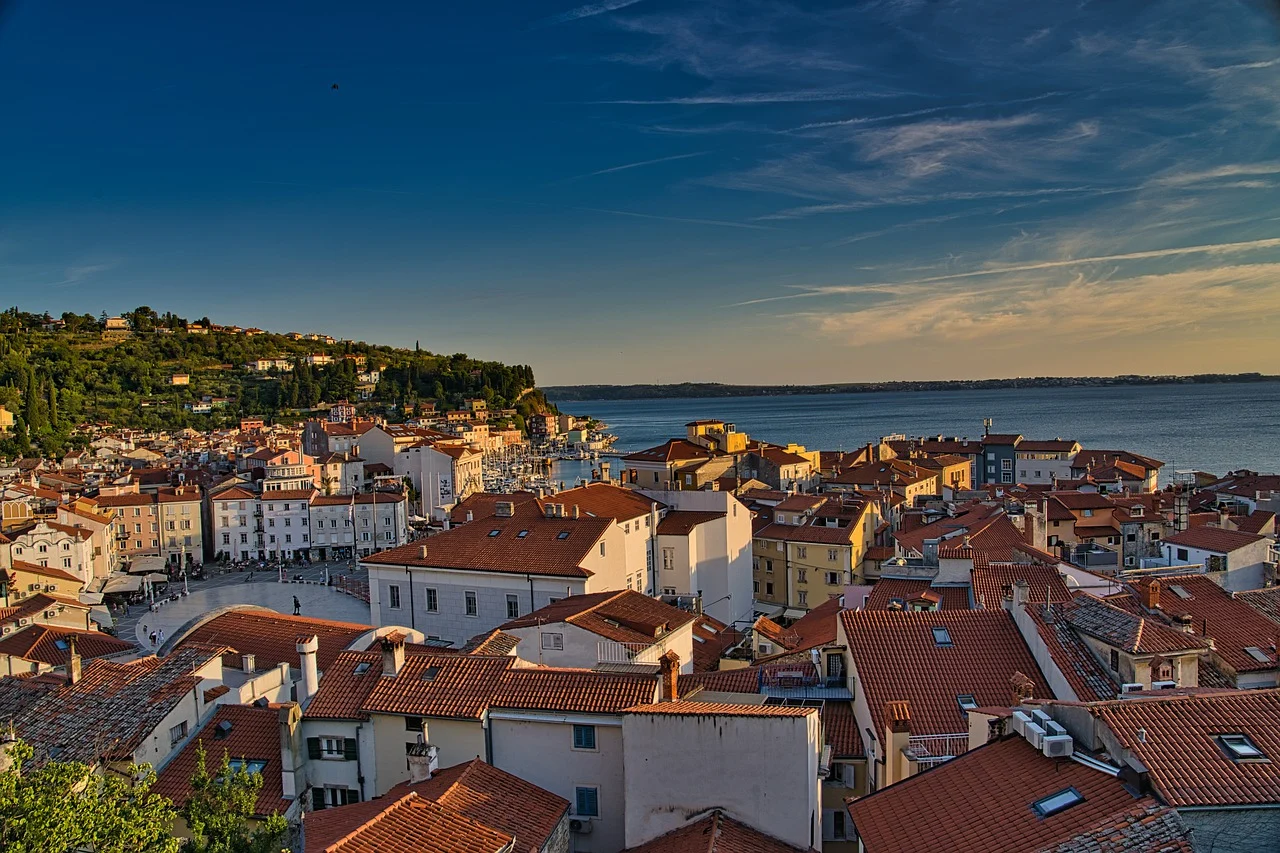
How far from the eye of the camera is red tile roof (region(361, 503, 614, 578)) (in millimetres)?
23172

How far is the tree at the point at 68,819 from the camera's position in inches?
251

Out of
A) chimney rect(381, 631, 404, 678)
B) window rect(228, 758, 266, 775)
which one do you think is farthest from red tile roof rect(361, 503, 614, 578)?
window rect(228, 758, 266, 775)

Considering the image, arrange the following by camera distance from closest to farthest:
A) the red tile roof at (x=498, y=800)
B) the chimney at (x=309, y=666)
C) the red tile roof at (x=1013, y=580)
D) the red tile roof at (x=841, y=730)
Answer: the red tile roof at (x=498, y=800), the red tile roof at (x=841, y=730), the chimney at (x=309, y=666), the red tile roof at (x=1013, y=580)

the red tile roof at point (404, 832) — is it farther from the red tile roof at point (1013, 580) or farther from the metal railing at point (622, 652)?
the red tile roof at point (1013, 580)

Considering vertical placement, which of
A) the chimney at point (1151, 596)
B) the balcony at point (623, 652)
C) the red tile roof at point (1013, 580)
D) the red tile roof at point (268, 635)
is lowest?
the red tile roof at point (268, 635)

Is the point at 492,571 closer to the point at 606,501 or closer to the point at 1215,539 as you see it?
the point at 606,501

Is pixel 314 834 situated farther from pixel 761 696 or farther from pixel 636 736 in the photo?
pixel 761 696

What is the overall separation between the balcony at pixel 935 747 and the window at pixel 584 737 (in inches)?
137

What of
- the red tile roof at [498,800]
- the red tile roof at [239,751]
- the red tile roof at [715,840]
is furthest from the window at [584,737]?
the red tile roof at [239,751]

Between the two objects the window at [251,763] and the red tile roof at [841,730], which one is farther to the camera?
the window at [251,763]

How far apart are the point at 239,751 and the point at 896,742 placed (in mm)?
8478

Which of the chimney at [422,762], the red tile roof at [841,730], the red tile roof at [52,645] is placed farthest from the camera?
the red tile roof at [52,645]

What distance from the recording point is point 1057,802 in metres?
6.85

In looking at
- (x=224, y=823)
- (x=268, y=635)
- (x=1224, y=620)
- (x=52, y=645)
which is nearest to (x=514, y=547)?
(x=268, y=635)
